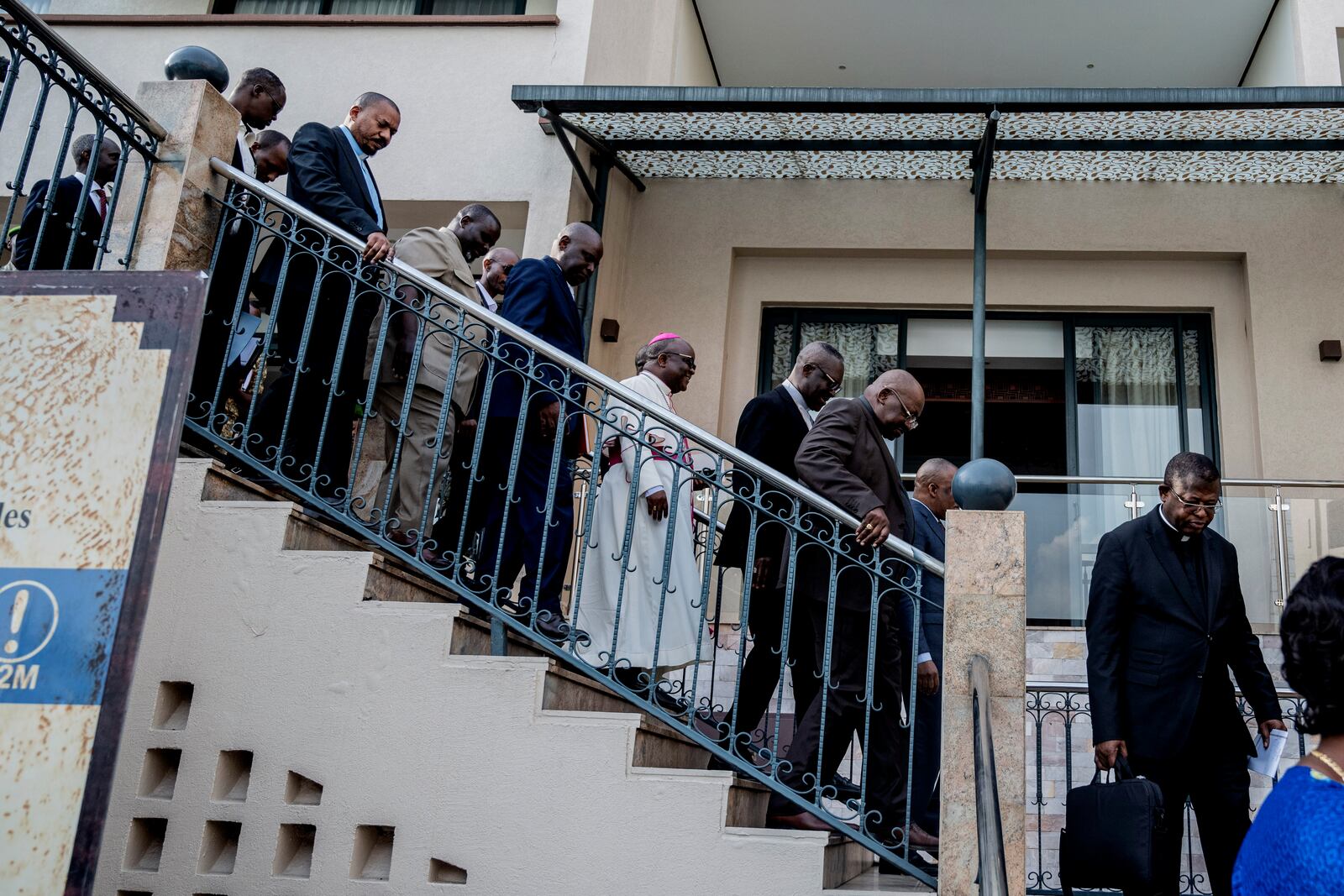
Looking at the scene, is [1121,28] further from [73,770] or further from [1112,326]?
[73,770]

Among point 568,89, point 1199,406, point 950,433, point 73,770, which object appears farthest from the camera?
point 950,433

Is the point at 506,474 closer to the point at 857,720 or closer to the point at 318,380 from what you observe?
the point at 318,380

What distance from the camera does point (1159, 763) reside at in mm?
5070

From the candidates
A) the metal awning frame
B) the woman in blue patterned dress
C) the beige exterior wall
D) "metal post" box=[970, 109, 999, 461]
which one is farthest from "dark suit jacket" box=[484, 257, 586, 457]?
the beige exterior wall

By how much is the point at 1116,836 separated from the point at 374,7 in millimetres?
10962

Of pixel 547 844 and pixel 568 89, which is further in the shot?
pixel 568 89

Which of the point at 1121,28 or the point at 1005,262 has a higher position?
the point at 1121,28

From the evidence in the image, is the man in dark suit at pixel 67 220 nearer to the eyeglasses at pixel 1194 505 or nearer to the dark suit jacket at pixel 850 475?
the dark suit jacket at pixel 850 475

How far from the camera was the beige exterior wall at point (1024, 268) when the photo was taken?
11.0 metres

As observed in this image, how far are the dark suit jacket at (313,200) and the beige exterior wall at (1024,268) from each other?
5.44 metres

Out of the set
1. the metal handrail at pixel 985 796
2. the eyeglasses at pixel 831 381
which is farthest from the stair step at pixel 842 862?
the eyeglasses at pixel 831 381

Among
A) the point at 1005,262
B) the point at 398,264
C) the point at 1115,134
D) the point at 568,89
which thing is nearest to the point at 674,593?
the point at 398,264

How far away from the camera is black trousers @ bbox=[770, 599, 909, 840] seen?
5082 mm

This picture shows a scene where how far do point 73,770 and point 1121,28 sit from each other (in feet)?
41.3
